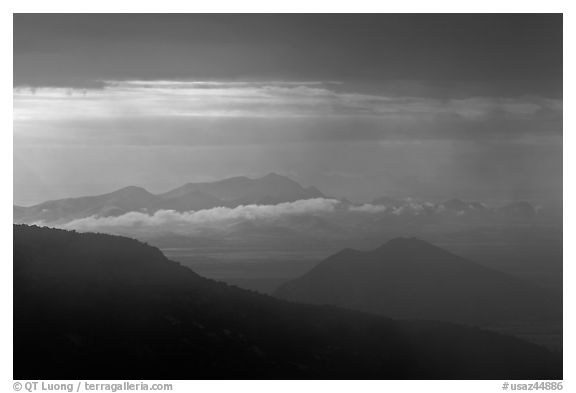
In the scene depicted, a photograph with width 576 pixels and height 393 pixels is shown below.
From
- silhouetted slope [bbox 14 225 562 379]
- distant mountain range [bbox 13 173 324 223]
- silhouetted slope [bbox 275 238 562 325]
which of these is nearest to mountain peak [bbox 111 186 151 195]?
distant mountain range [bbox 13 173 324 223]

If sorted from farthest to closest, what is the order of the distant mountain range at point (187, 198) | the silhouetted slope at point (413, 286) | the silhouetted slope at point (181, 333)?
the silhouetted slope at point (413, 286) < the distant mountain range at point (187, 198) < the silhouetted slope at point (181, 333)

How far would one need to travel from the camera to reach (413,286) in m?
78.1

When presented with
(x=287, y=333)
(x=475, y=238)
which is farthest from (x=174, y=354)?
(x=475, y=238)

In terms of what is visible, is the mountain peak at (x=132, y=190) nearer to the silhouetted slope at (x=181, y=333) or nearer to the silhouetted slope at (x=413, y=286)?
the silhouetted slope at (x=181, y=333)

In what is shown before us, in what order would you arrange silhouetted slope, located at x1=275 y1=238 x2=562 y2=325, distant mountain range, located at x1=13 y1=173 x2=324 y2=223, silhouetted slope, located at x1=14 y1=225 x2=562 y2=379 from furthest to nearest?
1. silhouetted slope, located at x1=275 y1=238 x2=562 y2=325
2. distant mountain range, located at x1=13 y1=173 x2=324 y2=223
3. silhouetted slope, located at x1=14 y1=225 x2=562 y2=379

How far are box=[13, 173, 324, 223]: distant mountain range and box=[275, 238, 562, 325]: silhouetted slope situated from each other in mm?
7649

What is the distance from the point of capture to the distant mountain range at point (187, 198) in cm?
6341

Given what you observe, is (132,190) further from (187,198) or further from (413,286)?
(413,286)

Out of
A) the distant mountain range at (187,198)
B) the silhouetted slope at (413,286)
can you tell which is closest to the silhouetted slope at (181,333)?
the distant mountain range at (187,198)

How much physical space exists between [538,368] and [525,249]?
596 inches

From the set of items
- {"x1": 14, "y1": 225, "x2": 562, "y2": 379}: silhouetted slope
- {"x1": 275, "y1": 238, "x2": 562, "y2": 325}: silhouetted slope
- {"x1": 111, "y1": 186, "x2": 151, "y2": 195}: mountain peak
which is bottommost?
{"x1": 14, "y1": 225, "x2": 562, "y2": 379}: silhouetted slope

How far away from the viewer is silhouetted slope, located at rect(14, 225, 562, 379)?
4784cm

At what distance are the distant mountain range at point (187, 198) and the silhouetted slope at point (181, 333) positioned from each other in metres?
5.14

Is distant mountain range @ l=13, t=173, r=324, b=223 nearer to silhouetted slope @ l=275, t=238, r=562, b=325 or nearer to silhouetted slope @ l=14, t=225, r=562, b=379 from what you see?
silhouetted slope @ l=14, t=225, r=562, b=379
